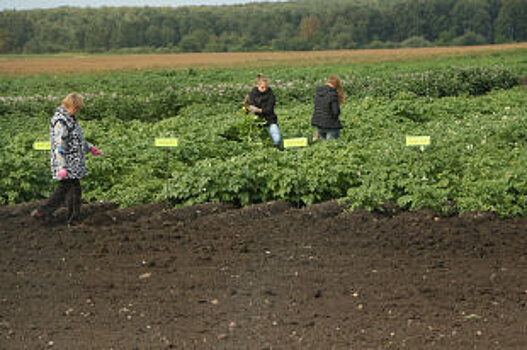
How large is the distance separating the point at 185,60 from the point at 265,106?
36247mm

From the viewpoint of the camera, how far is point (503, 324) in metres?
5.43

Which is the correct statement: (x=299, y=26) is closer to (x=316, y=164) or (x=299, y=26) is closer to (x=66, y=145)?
(x=316, y=164)

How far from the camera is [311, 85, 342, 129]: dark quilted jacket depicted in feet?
41.0

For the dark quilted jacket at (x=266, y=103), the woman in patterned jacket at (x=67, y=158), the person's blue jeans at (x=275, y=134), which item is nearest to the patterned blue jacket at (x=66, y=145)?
the woman in patterned jacket at (x=67, y=158)

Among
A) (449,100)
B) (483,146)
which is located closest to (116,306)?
(483,146)

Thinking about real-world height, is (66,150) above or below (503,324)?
above

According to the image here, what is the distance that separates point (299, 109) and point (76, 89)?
13800 mm

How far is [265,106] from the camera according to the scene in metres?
13.0

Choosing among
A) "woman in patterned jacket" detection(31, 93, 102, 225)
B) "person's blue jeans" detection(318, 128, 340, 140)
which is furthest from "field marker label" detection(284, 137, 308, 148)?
"person's blue jeans" detection(318, 128, 340, 140)

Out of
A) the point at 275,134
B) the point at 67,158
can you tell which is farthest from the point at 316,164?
the point at 275,134

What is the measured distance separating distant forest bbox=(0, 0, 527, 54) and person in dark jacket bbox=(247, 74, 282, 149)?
30504mm

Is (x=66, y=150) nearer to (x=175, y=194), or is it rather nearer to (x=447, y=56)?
(x=175, y=194)

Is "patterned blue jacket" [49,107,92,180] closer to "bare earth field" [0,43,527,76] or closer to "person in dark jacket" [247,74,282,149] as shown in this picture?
"person in dark jacket" [247,74,282,149]

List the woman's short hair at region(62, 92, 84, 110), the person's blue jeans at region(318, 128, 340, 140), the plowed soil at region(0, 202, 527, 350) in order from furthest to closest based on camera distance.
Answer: the person's blue jeans at region(318, 128, 340, 140), the woman's short hair at region(62, 92, 84, 110), the plowed soil at region(0, 202, 527, 350)
